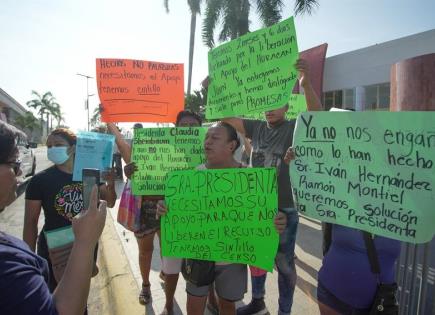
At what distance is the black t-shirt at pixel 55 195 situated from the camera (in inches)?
101

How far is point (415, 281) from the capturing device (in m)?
2.13

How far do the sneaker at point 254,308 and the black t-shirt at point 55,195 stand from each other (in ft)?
5.70

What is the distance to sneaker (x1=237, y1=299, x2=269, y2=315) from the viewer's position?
330cm

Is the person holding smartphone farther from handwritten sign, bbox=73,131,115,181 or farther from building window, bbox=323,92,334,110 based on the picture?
building window, bbox=323,92,334,110

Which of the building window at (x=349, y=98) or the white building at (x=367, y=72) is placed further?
the building window at (x=349, y=98)

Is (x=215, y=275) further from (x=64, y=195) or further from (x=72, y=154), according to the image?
(x=72, y=154)

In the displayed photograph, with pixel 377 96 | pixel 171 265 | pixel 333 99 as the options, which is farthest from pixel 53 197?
A: pixel 333 99

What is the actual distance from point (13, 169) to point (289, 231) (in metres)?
2.21

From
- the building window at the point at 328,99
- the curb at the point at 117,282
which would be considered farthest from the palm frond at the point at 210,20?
the curb at the point at 117,282

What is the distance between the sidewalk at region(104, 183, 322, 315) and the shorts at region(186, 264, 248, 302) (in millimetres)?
1039

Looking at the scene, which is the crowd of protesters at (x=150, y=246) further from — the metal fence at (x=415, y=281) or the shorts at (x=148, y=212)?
the metal fence at (x=415, y=281)

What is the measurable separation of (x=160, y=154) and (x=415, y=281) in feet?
6.81

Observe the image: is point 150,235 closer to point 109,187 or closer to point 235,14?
point 109,187

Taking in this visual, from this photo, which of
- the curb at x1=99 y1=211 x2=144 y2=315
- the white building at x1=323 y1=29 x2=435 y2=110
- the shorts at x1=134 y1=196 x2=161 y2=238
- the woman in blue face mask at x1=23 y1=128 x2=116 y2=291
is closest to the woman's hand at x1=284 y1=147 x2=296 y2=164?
the woman in blue face mask at x1=23 y1=128 x2=116 y2=291
